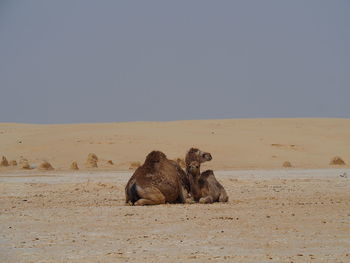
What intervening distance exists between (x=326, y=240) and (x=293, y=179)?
13233mm

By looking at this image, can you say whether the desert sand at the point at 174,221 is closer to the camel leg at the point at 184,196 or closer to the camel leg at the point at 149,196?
the camel leg at the point at 149,196

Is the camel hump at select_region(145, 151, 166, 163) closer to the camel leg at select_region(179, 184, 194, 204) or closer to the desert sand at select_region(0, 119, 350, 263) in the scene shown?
the camel leg at select_region(179, 184, 194, 204)

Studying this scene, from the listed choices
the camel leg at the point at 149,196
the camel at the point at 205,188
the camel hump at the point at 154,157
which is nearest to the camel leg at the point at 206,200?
the camel at the point at 205,188

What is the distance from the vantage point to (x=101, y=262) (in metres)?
7.92

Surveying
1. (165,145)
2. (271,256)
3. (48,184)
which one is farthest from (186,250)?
(165,145)

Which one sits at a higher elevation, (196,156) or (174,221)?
(196,156)

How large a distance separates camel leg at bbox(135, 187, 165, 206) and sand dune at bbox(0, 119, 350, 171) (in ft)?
49.5

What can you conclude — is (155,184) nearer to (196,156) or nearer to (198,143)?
(196,156)

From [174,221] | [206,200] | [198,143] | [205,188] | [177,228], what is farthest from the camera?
[198,143]

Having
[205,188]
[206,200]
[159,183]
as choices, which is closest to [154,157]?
[159,183]

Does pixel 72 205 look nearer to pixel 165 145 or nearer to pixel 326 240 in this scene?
pixel 326 240

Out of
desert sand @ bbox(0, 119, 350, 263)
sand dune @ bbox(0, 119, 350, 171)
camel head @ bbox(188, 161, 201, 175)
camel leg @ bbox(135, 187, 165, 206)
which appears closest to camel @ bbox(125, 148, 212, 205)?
camel leg @ bbox(135, 187, 165, 206)

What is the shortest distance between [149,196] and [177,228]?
3.67 metres

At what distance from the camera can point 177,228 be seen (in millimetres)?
10719
